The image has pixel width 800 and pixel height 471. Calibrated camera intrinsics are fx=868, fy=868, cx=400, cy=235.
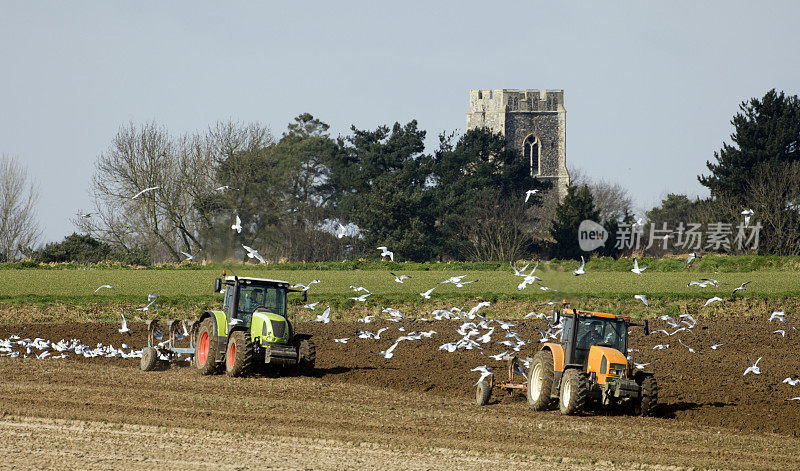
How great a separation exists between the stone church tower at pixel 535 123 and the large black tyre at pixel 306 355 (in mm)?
77338

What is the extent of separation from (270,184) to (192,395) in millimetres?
45281

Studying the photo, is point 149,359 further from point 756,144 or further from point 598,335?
point 756,144

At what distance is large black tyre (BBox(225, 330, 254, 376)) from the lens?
17.4 m

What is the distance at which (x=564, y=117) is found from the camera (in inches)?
3708

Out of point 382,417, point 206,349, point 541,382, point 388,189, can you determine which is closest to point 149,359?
point 206,349

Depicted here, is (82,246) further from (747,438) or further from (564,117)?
(564,117)

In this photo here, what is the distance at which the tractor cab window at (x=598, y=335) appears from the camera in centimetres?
1464

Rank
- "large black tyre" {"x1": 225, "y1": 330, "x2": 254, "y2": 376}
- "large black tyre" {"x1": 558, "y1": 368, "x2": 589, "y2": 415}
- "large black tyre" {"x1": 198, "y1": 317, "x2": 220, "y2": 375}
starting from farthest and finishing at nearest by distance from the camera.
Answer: "large black tyre" {"x1": 198, "y1": 317, "x2": 220, "y2": 375}, "large black tyre" {"x1": 225, "y1": 330, "x2": 254, "y2": 376}, "large black tyre" {"x1": 558, "y1": 368, "x2": 589, "y2": 415}

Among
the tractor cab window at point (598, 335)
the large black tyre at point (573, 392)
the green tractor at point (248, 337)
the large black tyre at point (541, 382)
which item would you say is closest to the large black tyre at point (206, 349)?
the green tractor at point (248, 337)

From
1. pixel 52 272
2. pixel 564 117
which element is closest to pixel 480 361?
pixel 52 272

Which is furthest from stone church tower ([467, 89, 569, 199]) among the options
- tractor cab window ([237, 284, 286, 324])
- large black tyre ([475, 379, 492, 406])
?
large black tyre ([475, 379, 492, 406])

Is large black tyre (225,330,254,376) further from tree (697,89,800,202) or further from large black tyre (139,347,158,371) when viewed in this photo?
tree (697,89,800,202)

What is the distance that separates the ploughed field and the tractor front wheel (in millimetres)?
474

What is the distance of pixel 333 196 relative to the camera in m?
72.2
